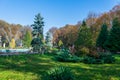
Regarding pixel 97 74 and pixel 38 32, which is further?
pixel 38 32

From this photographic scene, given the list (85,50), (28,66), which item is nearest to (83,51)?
(85,50)

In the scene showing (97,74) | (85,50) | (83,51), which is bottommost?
(97,74)

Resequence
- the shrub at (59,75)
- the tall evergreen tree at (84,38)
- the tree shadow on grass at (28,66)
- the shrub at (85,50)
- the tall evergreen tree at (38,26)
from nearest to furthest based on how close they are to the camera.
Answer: the shrub at (59,75), the tree shadow on grass at (28,66), the shrub at (85,50), the tall evergreen tree at (84,38), the tall evergreen tree at (38,26)

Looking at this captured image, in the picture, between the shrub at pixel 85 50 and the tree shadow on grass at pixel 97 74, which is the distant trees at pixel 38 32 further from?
the tree shadow on grass at pixel 97 74

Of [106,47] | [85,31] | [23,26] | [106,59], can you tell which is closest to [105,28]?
[106,47]

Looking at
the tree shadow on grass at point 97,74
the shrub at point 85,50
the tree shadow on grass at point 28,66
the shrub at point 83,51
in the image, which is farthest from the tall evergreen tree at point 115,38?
the tree shadow on grass at point 97,74

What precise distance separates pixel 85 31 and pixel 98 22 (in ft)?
140

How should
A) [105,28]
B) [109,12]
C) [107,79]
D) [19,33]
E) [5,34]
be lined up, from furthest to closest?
[19,33] → [5,34] → [109,12] → [105,28] → [107,79]

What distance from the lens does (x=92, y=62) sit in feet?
86.1

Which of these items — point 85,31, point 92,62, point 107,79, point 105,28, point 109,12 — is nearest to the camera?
point 107,79

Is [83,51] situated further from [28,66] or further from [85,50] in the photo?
[28,66]

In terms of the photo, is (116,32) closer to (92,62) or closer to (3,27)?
(92,62)

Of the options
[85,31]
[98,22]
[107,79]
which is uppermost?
[98,22]

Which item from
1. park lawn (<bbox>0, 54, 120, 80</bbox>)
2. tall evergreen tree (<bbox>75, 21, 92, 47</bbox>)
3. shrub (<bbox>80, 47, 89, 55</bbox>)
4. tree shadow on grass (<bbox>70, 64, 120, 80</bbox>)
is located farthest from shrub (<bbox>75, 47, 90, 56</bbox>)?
tree shadow on grass (<bbox>70, 64, 120, 80</bbox>)
